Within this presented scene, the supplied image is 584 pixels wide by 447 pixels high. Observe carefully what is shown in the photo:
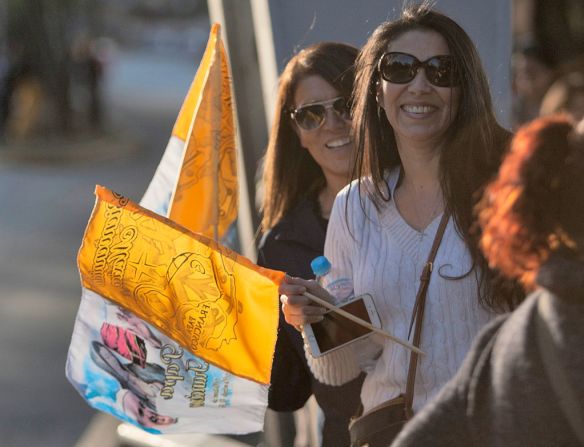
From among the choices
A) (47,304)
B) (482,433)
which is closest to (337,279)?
(482,433)

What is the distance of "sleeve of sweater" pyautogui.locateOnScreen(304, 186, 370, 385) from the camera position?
9.92ft

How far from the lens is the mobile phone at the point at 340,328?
9.36 ft

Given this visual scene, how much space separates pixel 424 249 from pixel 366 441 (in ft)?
1.63

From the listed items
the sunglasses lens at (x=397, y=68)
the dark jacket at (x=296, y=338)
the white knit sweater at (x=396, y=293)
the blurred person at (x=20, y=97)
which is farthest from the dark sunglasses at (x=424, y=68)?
the blurred person at (x=20, y=97)

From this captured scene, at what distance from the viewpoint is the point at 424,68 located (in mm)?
2918

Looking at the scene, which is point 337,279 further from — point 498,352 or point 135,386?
point 498,352

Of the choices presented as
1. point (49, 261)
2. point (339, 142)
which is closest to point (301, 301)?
point (339, 142)

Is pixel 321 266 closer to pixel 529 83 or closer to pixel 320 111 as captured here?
pixel 320 111

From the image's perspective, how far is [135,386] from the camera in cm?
325

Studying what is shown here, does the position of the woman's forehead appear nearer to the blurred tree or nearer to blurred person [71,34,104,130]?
the blurred tree

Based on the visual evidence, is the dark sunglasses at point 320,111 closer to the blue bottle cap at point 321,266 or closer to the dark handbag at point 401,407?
the blue bottle cap at point 321,266

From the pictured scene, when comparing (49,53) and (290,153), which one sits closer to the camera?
(290,153)

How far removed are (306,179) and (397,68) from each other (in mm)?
922

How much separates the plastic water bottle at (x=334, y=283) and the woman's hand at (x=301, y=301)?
0.30 feet
